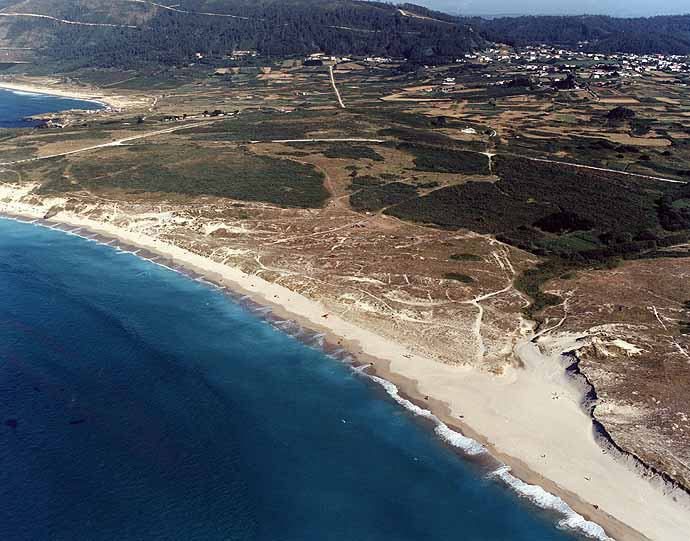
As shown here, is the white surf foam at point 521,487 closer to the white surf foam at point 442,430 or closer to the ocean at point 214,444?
the white surf foam at point 442,430

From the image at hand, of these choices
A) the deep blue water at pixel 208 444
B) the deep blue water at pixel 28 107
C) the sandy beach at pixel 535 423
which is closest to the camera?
the deep blue water at pixel 208 444

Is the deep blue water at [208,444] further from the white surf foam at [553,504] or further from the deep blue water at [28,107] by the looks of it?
the deep blue water at [28,107]

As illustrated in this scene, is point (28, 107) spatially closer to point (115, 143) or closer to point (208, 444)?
point (115, 143)

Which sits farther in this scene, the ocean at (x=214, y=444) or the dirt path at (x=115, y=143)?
the dirt path at (x=115, y=143)

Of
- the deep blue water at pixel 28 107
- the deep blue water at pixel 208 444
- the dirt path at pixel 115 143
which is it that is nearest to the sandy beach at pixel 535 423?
the deep blue water at pixel 208 444

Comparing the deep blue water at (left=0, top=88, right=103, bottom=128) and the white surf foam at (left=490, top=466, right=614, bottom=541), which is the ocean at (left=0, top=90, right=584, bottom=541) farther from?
the deep blue water at (left=0, top=88, right=103, bottom=128)

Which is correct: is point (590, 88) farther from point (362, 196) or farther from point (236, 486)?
point (236, 486)

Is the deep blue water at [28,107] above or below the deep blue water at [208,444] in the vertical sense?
above

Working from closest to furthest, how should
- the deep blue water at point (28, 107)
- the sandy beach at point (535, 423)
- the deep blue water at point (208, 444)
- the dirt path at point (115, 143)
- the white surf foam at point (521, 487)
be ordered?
the white surf foam at point (521, 487), the deep blue water at point (208, 444), the sandy beach at point (535, 423), the dirt path at point (115, 143), the deep blue water at point (28, 107)
